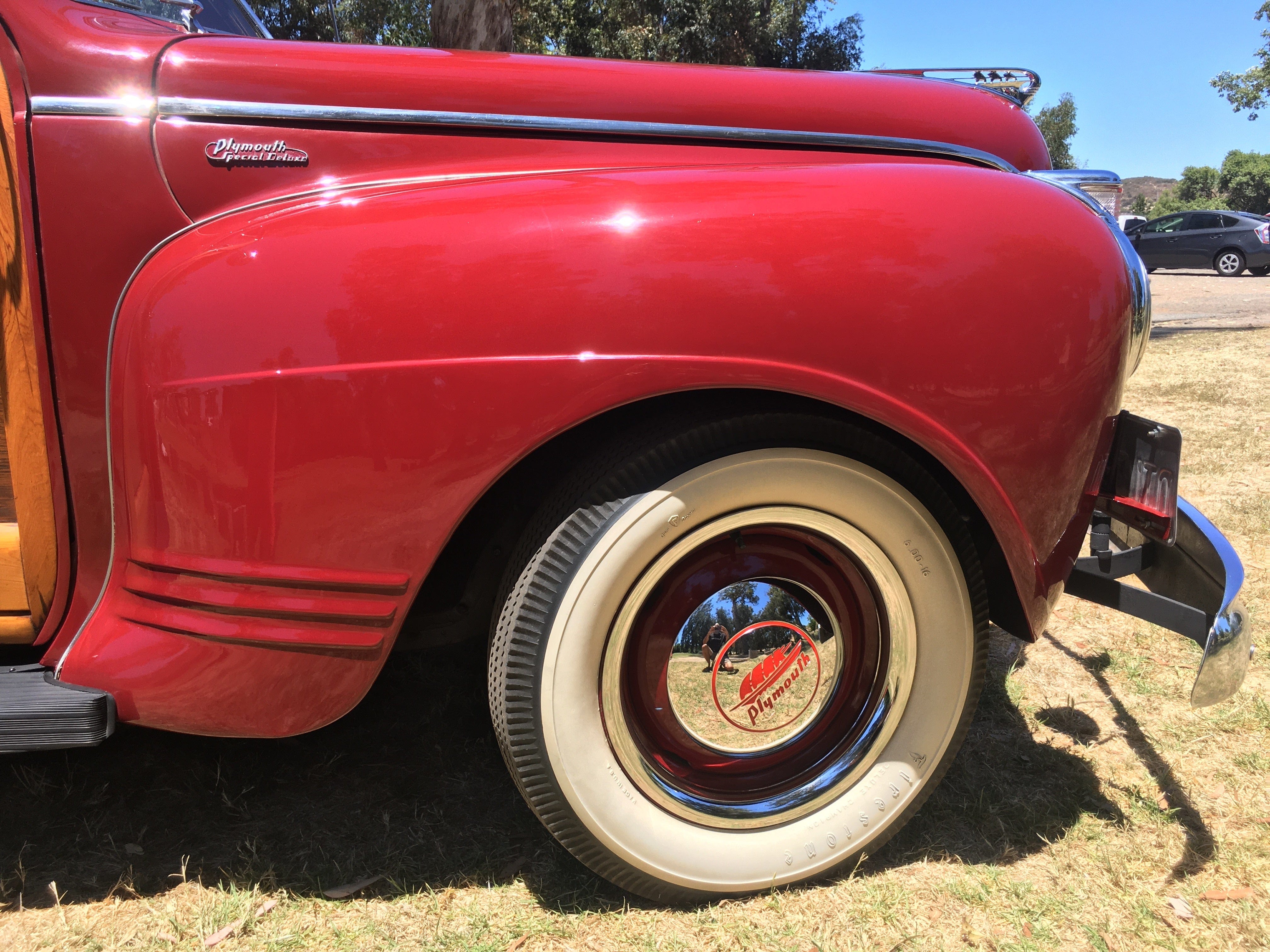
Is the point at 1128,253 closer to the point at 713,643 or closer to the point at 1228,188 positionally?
the point at 713,643

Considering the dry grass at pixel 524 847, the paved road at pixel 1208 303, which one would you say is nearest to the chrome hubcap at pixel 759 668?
the dry grass at pixel 524 847

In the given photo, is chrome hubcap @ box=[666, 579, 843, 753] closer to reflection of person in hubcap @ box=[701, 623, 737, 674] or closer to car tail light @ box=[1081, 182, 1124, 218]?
reflection of person in hubcap @ box=[701, 623, 737, 674]

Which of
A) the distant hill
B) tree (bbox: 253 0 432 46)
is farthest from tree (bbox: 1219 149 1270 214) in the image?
tree (bbox: 253 0 432 46)

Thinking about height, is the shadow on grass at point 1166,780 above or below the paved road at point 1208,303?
below

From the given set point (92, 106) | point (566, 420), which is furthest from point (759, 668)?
point (92, 106)

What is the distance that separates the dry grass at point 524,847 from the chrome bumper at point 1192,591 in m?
0.36

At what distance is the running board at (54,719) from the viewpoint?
1.30 m

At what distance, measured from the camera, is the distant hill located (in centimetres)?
6109

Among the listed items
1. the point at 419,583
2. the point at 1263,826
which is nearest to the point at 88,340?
the point at 419,583

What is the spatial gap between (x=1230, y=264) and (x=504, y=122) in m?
19.0

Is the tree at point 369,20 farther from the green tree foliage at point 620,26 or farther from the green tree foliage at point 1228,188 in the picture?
the green tree foliage at point 1228,188

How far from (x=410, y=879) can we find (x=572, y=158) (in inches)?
53.3

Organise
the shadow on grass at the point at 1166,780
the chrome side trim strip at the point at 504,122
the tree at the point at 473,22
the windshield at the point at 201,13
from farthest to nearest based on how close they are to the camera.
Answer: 1. the tree at the point at 473,22
2. the shadow on grass at the point at 1166,780
3. the windshield at the point at 201,13
4. the chrome side trim strip at the point at 504,122

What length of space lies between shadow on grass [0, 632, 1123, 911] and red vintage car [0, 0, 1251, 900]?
0.96 feet
